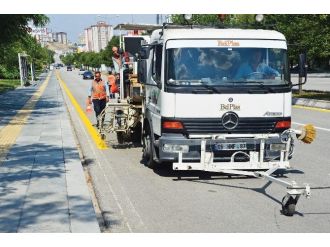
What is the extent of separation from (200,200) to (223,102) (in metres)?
1.70

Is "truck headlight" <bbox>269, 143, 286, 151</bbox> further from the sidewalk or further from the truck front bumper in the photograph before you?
the sidewalk

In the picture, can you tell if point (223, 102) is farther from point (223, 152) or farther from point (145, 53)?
point (145, 53)

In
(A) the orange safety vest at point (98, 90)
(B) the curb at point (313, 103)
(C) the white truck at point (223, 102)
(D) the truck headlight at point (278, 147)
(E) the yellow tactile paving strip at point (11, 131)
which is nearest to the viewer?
(C) the white truck at point (223, 102)

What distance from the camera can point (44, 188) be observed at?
21.8 ft

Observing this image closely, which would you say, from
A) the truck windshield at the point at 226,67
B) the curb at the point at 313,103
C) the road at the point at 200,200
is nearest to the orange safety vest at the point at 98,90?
the road at the point at 200,200

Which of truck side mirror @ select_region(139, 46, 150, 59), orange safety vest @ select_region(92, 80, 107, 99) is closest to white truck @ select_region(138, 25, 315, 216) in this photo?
truck side mirror @ select_region(139, 46, 150, 59)

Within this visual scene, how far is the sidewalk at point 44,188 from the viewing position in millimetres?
5199

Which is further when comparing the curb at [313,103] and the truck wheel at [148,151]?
the curb at [313,103]

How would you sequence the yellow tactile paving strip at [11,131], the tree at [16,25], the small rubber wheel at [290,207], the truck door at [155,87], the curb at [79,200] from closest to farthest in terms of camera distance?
the curb at [79,200] → the small rubber wheel at [290,207] → the truck door at [155,87] → the yellow tactile paving strip at [11,131] → the tree at [16,25]

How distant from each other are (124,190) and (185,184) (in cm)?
101

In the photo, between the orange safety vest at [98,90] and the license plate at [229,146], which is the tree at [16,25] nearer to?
the orange safety vest at [98,90]

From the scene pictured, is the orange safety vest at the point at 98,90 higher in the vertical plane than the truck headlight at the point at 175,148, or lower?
higher

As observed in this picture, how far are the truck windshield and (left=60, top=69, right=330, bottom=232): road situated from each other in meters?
1.64

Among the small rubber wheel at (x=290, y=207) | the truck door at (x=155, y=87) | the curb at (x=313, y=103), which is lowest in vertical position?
the curb at (x=313, y=103)
